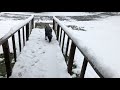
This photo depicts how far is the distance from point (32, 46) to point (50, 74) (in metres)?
2.49

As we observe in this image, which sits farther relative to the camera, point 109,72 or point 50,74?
point 50,74

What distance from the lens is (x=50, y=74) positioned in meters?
3.84
